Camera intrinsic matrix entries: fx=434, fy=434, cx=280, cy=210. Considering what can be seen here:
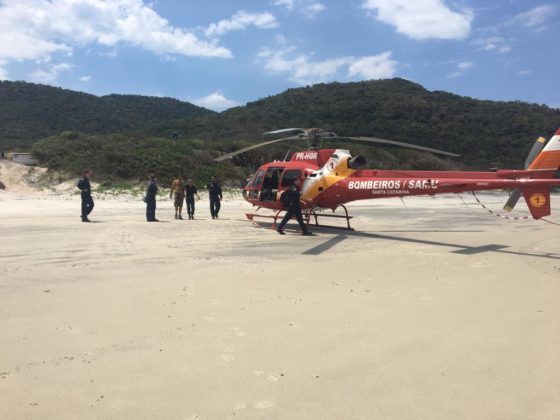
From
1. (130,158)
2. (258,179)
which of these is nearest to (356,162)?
(258,179)

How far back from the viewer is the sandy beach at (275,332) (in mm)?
3042

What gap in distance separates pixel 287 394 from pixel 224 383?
0.49 m

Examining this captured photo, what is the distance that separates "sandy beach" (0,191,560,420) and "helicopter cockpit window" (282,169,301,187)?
377 cm

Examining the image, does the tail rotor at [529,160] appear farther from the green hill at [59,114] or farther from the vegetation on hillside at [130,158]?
the green hill at [59,114]

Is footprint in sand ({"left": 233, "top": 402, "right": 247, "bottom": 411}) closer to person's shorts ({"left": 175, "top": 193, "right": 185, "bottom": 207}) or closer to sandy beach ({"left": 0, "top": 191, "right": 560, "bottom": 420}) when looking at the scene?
sandy beach ({"left": 0, "top": 191, "right": 560, "bottom": 420})

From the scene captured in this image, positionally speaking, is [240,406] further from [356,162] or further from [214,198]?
[214,198]

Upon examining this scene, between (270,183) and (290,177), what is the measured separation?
74cm

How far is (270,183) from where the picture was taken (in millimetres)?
12719

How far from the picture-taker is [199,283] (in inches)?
239

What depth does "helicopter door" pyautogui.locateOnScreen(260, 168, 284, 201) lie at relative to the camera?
12586 mm

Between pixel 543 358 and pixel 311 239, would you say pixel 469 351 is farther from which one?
pixel 311 239

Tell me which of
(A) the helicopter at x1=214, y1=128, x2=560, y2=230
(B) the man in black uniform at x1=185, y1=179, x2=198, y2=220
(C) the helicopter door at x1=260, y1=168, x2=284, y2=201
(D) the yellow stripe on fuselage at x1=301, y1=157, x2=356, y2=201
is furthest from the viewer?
(B) the man in black uniform at x1=185, y1=179, x2=198, y2=220

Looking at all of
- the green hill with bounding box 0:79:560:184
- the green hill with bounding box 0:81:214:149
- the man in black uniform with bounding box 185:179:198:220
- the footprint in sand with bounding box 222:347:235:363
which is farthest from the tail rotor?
the green hill with bounding box 0:81:214:149

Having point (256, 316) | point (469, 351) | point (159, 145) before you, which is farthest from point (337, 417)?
point (159, 145)
